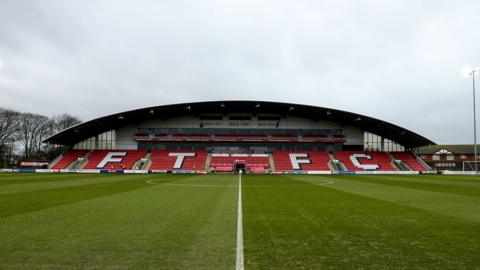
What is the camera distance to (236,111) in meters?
68.0

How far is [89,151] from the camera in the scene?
67.7 metres

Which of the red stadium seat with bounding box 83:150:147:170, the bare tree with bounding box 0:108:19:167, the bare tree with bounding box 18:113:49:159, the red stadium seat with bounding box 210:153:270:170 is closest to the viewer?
the red stadium seat with bounding box 83:150:147:170

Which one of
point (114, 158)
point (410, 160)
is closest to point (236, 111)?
point (114, 158)

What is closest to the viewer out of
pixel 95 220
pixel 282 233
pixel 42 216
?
pixel 282 233

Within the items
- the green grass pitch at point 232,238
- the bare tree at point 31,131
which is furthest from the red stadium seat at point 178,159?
the green grass pitch at point 232,238

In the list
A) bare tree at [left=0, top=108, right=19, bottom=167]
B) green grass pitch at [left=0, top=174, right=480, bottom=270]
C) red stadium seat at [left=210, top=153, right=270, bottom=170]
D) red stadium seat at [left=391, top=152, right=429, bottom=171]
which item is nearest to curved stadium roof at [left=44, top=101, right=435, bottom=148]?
red stadium seat at [left=391, top=152, right=429, bottom=171]

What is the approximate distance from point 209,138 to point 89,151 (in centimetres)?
2517

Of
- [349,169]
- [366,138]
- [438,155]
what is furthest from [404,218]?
[438,155]

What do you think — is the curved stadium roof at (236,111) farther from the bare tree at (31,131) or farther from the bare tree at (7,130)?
the bare tree at (31,131)

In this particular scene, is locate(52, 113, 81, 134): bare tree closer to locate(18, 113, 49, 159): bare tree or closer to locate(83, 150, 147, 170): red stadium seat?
locate(18, 113, 49, 159): bare tree

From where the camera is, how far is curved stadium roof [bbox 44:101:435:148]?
61.2 meters

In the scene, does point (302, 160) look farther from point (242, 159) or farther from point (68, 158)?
point (68, 158)

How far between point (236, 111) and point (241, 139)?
A: 6.28m

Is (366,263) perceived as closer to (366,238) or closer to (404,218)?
(366,238)
